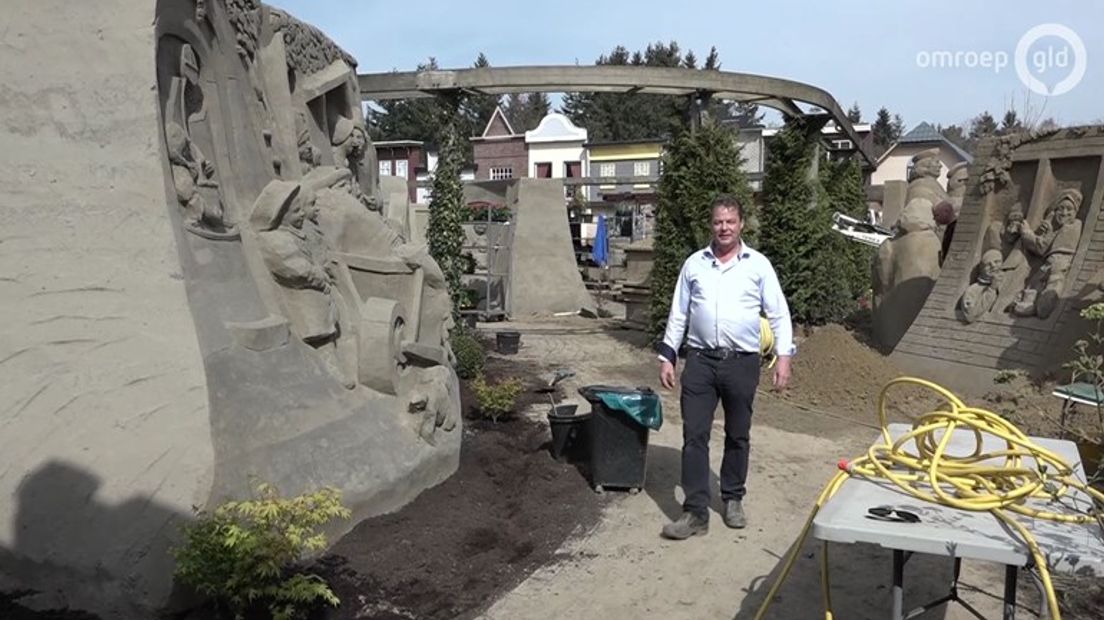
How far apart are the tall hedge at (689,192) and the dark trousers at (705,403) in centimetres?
636

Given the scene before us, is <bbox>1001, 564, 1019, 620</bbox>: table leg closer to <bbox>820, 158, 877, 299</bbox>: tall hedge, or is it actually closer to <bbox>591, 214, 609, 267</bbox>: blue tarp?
<bbox>820, 158, 877, 299</bbox>: tall hedge

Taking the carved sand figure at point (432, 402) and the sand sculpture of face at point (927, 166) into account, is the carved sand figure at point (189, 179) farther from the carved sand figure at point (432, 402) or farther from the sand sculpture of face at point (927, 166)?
the sand sculpture of face at point (927, 166)

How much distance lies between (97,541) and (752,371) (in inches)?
128

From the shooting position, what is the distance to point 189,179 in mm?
4398

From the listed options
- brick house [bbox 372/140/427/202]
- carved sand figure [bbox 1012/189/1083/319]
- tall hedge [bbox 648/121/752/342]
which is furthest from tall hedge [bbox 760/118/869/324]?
brick house [bbox 372/140/427/202]

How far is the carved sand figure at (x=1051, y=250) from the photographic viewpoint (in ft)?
27.6

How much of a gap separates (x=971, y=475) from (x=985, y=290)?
6.94 meters

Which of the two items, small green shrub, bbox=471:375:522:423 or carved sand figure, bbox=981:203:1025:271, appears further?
carved sand figure, bbox=981:203:1025:271

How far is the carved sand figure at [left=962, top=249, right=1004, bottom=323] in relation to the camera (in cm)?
902

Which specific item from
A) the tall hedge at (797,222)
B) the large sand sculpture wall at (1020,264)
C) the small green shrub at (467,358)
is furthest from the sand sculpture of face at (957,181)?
the small green shrub at (467,358)

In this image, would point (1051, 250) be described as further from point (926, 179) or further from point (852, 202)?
point (852, 202)

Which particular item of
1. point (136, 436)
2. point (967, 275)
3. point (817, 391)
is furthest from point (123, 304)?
point (967, 275)

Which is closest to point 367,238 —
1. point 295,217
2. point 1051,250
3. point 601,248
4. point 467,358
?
point 295,217

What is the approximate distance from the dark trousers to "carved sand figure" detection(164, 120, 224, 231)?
2658 millimetres
